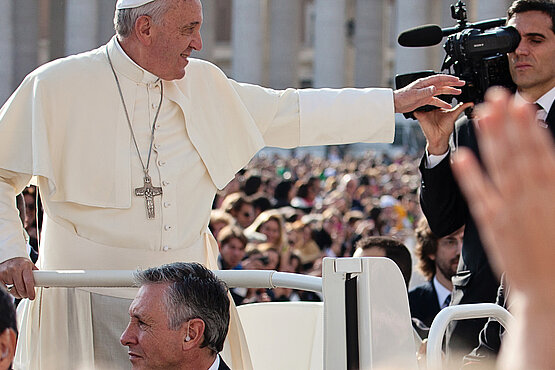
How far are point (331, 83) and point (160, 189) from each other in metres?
46.7

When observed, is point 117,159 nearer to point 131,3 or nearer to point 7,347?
point 131,3

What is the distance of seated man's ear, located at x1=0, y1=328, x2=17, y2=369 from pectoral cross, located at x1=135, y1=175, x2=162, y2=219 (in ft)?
6.30

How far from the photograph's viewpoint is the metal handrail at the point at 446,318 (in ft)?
9.57

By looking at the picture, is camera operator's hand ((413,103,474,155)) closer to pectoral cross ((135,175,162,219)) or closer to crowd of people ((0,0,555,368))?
crowd of people ((0,0,555,368))

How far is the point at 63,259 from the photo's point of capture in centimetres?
393

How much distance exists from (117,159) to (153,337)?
106 centimetres

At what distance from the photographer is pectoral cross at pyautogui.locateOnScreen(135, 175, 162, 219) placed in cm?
397

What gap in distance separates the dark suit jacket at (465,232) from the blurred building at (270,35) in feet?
124

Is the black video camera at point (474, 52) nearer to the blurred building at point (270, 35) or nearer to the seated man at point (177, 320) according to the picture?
the seated man at point (177, 320)

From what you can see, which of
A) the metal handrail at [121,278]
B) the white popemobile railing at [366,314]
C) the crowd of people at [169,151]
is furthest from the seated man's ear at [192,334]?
the crowd of people at [169,151]

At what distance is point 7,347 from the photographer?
201cm

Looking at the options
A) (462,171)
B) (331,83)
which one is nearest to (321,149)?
(331,83)

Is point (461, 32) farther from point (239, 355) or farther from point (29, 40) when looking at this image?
point (29, 40)

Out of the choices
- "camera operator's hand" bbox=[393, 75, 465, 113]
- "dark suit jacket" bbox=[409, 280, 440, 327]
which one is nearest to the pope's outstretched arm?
"camera operator's hand" bbox=[393, 75, 465, 113]
